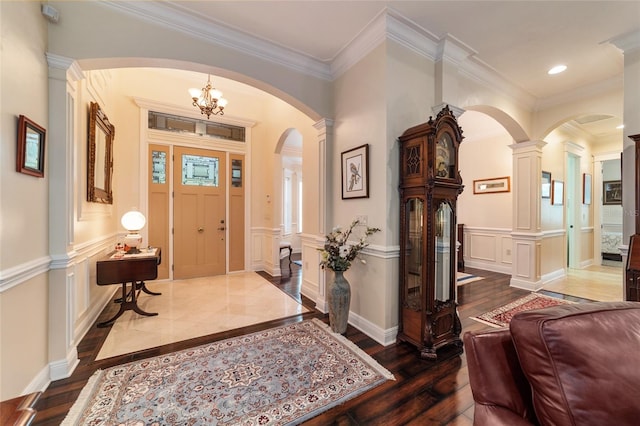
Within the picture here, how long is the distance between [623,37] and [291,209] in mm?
6597

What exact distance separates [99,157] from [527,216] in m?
5.96

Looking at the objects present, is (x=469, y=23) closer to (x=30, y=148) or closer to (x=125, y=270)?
(x=30, y=148)

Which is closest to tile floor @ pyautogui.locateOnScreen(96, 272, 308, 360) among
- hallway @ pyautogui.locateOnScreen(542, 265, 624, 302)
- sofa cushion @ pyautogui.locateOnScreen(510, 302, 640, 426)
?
sofa cushion @ pyautogui.locateOnScreen(510, 302, 640, 426)

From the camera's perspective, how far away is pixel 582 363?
2.52 ft

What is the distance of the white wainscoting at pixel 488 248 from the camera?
16.6ft

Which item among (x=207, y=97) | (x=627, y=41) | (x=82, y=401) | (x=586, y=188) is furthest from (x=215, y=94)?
(x=586, y=188)

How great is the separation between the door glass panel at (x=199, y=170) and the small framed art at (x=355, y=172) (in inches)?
111

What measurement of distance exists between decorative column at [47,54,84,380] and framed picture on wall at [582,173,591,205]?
8.14m

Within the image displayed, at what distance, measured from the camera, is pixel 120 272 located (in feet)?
8.87

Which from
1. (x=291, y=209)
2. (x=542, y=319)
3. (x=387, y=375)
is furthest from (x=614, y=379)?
(x=291, y=209)

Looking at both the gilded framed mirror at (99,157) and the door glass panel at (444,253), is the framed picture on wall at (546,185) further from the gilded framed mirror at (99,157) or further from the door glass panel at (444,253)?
the gilded framed mirror at (99,157)

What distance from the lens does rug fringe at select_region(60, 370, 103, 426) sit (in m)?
1.49

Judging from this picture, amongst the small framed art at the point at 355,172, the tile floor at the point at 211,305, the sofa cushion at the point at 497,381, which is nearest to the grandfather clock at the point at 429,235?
the small framed art at the point at 355,172

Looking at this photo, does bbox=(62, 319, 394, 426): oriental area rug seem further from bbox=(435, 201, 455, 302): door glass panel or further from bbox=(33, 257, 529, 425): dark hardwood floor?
bbox=(435, 201, 455, 302): door glass panel
